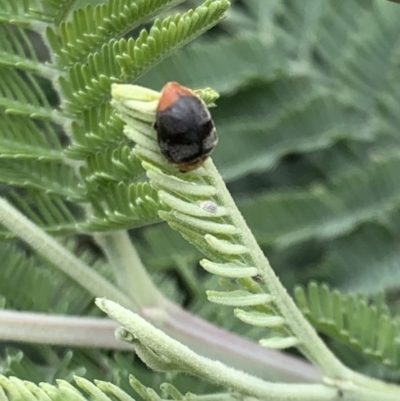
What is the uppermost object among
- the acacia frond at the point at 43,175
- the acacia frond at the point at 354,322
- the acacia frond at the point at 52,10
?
the acacia frond at the point at 52,10

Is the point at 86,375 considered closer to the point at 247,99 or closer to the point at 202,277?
the point at 202,277

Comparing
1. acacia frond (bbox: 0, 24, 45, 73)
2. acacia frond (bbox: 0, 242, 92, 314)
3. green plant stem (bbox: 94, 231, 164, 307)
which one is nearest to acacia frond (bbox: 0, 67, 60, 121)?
acacia frond (bbox: 0, 24, 45, 73)

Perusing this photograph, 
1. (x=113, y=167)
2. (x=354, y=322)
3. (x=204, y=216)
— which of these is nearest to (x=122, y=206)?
(x=113, y=167)

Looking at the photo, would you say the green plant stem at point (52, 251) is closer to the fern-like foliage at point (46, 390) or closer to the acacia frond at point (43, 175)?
the acacia frond at point (43, 175)

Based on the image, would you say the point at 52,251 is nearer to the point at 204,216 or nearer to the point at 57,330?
the point at 57,330

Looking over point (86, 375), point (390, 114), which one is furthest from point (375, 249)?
point (86, 375)

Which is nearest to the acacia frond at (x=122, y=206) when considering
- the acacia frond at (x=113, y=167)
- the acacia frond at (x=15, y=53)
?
the acacia frond at (x=113, y=167)
